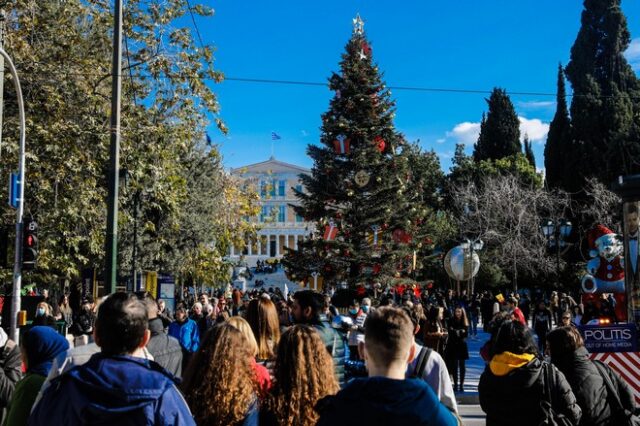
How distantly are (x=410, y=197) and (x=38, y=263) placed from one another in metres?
17.0

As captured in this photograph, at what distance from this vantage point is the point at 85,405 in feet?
8.39

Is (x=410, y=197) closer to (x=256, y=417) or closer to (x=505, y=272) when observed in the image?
(x=505, y=272)

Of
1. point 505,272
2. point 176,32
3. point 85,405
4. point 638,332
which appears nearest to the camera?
point 85,405

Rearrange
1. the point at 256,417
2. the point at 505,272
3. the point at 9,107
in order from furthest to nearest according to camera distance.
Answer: the point at 505,272
the point at 9,107
the point at 256,417

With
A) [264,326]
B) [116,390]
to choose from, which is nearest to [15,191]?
[264,326]

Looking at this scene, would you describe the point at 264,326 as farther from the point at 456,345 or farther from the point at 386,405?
the point at 456,345

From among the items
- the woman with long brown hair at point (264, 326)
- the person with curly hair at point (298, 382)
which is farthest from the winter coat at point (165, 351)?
the person with curly hair at point (298, 382)

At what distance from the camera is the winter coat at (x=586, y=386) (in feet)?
15.0

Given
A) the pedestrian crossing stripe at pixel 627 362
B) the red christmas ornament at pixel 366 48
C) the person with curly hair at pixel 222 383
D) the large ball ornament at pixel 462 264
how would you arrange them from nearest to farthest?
the person with curly hair at pixel 222 383 → the pedestrian crossing stripe at pixel 627 362 → the large ball ornament at pixel 462 264 → the red christmas ornament at pixel 366 48

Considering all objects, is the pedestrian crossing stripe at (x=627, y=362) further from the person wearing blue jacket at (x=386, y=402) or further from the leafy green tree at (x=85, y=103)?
the leafy green tree at (x=85, y=103)

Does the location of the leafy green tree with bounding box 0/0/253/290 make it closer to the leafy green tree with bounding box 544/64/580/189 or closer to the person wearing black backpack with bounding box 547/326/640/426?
the person wearing black backpack with bounding box 547/326/640/426

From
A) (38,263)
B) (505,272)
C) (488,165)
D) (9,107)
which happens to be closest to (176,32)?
(9,107)

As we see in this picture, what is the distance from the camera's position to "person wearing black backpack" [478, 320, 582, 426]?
4062 mm

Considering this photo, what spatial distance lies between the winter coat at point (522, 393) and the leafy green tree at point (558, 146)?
141ft
